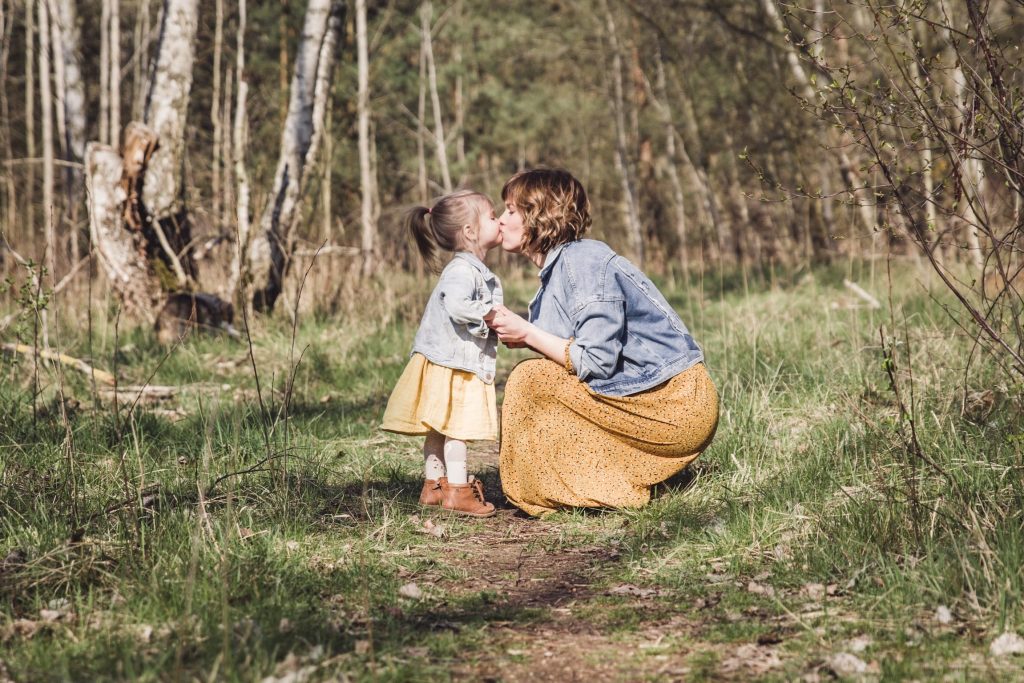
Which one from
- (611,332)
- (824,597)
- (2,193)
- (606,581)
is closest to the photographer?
(824,597)

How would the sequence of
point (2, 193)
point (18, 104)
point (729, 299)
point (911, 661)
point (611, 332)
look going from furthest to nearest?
point (18, 104) < point (2, 193) < point (729, 299) < point (611, 332) < point (911, 661)

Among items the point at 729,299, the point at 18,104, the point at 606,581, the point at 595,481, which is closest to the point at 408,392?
the point at 595,481

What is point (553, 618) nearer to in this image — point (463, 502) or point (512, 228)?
point (463, 502)

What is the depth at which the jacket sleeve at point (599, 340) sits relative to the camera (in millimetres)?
3781

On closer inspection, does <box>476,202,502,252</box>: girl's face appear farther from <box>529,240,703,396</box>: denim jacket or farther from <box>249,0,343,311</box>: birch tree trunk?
<box>249,0,343,311</box>: birch tree trunk

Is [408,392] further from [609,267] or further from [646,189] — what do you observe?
[646,189]

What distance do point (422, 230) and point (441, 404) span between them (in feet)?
2.49

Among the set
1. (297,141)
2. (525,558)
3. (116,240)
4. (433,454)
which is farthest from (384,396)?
(297,141)

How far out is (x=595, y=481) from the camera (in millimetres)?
3979

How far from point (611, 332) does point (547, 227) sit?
1.75 ft

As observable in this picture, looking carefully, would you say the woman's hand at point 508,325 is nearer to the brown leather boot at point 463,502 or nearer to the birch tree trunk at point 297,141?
the brown leather boot at point 463,502

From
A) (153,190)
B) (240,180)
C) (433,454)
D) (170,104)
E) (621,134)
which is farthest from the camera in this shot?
(621,134)

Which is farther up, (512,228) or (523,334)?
(512,228)

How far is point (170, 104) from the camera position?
8344mm
